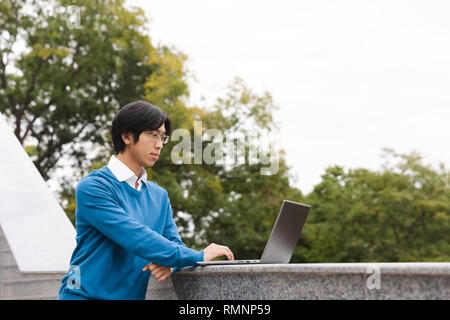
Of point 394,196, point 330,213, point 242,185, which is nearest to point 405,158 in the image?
point 394,196

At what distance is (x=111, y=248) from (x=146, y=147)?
539mm

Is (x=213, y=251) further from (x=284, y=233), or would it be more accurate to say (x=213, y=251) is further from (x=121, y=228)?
(x=121, y=228)

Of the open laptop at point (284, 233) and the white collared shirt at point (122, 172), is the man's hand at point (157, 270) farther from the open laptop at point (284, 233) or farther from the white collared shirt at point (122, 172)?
the white collared shirt at point (122, 172)

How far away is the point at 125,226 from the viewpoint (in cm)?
234

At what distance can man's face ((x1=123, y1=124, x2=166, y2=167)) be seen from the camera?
265 centimetres

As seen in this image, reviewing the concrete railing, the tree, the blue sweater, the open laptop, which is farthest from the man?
the tree

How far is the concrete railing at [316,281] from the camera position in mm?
1708

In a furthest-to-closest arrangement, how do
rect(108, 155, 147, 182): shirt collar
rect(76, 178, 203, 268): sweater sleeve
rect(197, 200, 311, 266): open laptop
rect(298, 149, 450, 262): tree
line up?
rect(298, 149, 450, 262): tree → rect(108, 155, 147, 182): shirt collar → rect(197, 200, 311, 266): open laptop → rect(76, 178, 203, 268): sweater sleeve

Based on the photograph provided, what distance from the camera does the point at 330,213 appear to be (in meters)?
24.7

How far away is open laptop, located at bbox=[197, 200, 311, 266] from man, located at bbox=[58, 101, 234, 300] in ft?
0.76

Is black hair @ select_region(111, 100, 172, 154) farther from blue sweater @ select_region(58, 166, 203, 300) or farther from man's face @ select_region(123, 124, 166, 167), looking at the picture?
blue sweater @ select_region(58, 166, 203, 300)

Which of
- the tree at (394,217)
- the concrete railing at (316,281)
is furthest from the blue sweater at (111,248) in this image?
the tree at (394,217)

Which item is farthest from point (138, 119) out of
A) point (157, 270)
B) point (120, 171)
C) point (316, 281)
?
point (316, 281)
